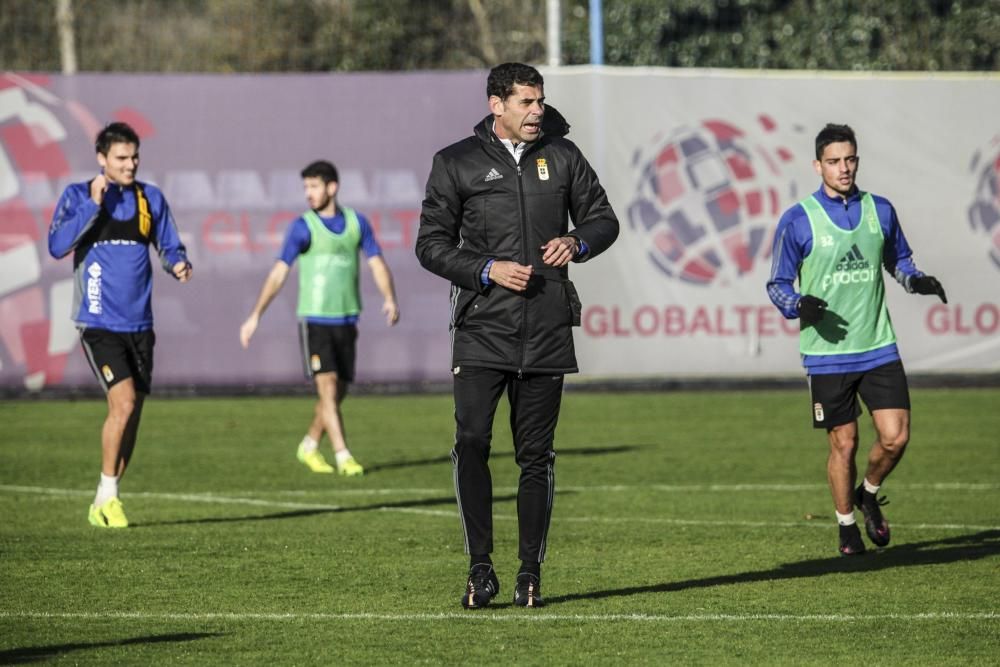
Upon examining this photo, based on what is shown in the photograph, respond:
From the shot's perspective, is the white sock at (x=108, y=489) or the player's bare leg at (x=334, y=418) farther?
the player's bare leg at (x=334, y=418)

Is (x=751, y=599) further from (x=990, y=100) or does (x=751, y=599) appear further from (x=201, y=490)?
(x=990, y=100)

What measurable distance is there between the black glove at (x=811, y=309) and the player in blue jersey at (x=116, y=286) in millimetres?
3711

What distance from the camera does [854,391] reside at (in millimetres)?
9602

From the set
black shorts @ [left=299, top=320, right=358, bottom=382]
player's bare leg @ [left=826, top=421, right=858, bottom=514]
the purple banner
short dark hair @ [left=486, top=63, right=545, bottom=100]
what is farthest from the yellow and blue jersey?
the purple banner

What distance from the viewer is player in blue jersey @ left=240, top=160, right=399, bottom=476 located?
1433 cm

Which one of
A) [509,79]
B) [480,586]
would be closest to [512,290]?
[509,79]

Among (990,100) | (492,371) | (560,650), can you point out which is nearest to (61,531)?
(492,371)

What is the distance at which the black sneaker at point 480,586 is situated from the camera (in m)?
7.82

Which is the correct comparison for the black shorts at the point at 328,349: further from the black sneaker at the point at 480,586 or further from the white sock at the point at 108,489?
the black sneaker at the point at 480,586

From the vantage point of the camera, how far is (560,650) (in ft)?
23.0

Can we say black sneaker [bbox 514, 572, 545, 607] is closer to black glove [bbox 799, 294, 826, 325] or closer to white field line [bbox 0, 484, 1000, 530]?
black glove [bbox 799, 294, 826, 325]

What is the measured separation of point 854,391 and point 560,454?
5.88 meters

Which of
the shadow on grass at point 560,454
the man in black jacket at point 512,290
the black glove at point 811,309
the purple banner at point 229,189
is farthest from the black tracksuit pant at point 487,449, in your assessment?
the purple banner at point 229,189

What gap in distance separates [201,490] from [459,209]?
568 centimetres
